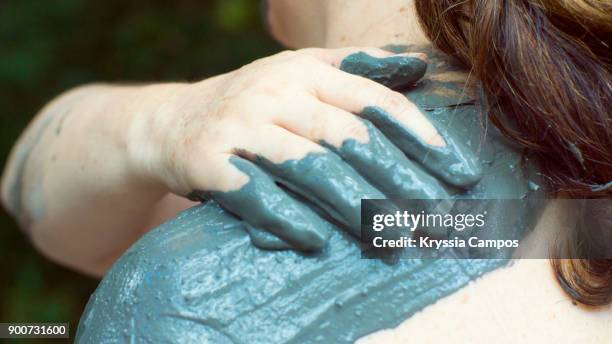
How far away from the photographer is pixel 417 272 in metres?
0.74

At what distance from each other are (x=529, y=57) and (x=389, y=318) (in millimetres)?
287

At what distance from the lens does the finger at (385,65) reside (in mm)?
805

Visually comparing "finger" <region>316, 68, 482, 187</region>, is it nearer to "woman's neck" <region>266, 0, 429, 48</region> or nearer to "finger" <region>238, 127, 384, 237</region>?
"finger" <region>238, 127, 384, 237</region>

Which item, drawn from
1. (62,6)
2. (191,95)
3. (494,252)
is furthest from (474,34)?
(62,6)

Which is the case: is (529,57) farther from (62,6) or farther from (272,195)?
(62,6)

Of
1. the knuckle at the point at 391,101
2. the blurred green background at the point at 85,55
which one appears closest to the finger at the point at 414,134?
the knuckle at the point at 391,101

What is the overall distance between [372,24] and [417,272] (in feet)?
1.27

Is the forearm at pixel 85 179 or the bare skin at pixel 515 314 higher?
the bare skin at pixel 515 314

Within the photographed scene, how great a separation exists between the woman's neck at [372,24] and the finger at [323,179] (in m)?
0.26

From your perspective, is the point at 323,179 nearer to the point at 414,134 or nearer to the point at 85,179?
the point at 414,134

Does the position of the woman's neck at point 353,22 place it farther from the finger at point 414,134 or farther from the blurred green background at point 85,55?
the blurred green background at point 85,55

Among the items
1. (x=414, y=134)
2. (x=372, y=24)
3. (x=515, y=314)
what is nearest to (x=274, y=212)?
(x=414, y=134)

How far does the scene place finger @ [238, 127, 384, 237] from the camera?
0.71 m

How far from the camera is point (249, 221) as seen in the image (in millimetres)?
746
